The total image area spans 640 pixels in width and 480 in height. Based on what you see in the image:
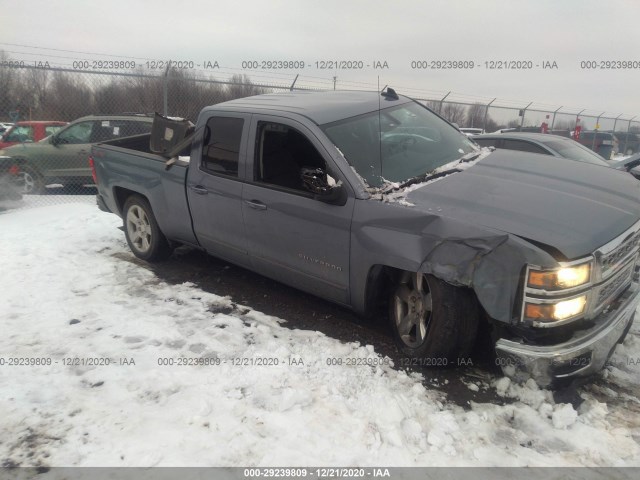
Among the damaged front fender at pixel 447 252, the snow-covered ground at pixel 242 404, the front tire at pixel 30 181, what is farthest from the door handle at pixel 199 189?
the front tire at pixel 30 181

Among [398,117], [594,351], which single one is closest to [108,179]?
[398,117]

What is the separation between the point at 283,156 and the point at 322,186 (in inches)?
26.1

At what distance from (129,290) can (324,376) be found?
2505 mm

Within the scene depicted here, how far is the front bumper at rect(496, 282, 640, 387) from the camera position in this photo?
2582 millimetres

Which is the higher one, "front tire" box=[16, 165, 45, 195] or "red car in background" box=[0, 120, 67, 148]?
"red car in background" box=[0, 120, 67, 148]

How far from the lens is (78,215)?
23.5 feet

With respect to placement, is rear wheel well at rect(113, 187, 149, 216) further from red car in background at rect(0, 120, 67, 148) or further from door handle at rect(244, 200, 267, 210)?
red car in background at rect(0, 120, 67, 148)

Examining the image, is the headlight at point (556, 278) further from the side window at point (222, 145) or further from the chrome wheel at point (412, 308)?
the side window at point (222, 145)

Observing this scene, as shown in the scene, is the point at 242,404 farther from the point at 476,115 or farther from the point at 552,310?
the point at 476,115

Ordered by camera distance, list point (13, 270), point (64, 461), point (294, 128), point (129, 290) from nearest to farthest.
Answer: point (64, 461) < point (294, 128) < point (129, 290) < point (13, 270)

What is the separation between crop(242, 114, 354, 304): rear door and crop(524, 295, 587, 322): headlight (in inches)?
50.9

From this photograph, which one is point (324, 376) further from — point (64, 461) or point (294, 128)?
point (294, 128)

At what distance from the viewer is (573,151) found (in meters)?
6.89

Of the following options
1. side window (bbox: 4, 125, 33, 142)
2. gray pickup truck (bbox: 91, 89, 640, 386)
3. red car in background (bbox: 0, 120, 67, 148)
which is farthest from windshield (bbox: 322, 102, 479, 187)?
side window (bbox: 4, 125, 33, 142)
